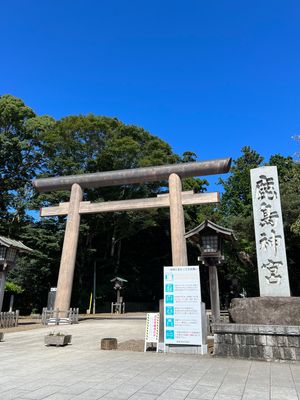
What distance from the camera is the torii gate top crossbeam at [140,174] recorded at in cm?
1647

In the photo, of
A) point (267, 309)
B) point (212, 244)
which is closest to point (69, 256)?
point (212, 244)

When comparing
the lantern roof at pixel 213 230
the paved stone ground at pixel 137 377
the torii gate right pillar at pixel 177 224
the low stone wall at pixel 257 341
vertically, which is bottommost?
the paved stone ground at pixel 137 377

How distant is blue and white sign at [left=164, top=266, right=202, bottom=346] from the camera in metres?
7.49

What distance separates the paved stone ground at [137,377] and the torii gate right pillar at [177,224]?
8.25 m

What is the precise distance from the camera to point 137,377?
16.8ft

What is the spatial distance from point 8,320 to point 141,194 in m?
14.7

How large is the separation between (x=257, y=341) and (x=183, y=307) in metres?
1.78

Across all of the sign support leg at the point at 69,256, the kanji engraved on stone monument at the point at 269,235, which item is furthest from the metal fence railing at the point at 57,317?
the kanji engraved on stone monument at the point at 269,235

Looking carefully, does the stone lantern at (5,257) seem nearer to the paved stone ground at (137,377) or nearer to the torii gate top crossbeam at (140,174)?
the torii gate top crossbeam at (140,174)

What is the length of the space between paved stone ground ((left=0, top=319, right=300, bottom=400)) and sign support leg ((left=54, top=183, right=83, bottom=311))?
8070 mm

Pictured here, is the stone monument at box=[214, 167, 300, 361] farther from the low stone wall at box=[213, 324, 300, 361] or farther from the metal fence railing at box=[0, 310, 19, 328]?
the metal fence railing at box=[0, 310, 19, 328]

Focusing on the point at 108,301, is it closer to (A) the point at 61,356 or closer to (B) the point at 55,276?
(B) the point at 55,276

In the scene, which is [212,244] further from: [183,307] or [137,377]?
[137,377]

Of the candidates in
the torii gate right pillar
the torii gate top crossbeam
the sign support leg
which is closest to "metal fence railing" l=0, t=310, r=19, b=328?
the sign support leg
